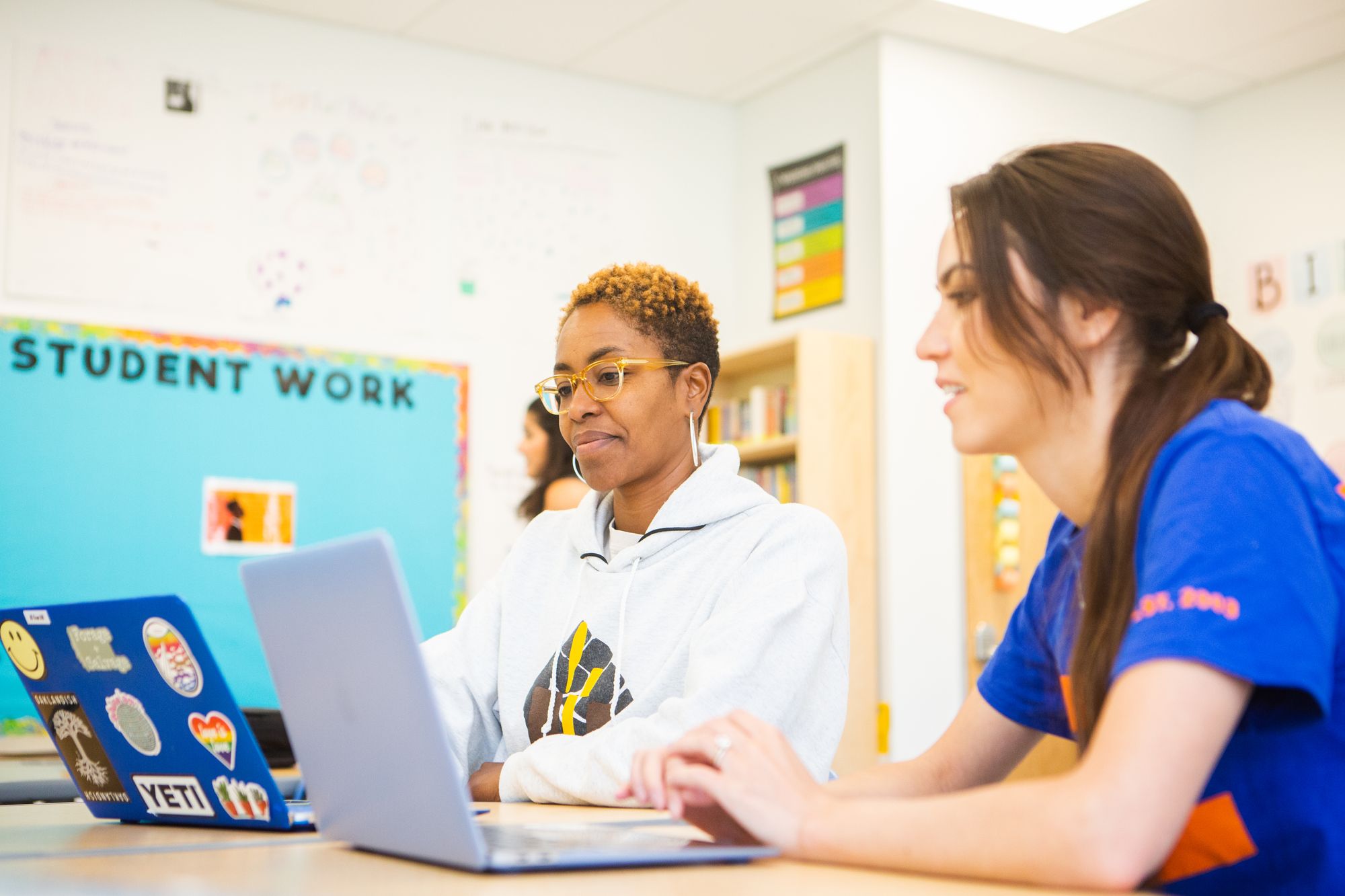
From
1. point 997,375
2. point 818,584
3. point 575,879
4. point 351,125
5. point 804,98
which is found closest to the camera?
point 575,879

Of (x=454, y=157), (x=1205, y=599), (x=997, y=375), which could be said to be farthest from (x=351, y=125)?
(x=1205, y=599)

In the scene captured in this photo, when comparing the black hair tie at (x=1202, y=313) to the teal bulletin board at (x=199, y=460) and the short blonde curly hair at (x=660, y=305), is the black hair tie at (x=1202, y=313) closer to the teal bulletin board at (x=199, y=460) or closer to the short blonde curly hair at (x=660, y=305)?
the short blonde curly hair at (x=660, y=305)

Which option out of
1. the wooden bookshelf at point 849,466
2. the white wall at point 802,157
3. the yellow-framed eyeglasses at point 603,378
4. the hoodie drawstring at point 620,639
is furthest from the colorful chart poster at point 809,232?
the hoodie drawstring at point 620,639

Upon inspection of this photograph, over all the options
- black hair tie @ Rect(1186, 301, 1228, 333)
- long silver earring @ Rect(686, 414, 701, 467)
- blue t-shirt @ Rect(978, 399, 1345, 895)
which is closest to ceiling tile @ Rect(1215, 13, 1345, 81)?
long silver earring @ Rect(686, 414, 701, 467)

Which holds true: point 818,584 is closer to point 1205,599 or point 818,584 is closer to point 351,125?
point 1205,599

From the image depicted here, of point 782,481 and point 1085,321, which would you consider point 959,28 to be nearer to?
point 782,481

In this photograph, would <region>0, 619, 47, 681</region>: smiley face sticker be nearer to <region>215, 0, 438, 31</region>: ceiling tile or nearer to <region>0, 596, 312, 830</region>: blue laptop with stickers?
<region>0, 596, 312, 830</region>: blue laptop with stickers

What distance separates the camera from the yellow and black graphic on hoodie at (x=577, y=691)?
173 cm

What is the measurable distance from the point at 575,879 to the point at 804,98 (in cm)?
403

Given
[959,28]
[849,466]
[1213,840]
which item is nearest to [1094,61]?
[959,28]

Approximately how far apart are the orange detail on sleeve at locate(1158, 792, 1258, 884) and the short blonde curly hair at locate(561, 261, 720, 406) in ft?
3.76

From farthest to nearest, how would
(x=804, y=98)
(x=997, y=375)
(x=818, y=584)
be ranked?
1. (x=804, y=98)
2. (x=818, y=584)
3. (x=997, y=375)

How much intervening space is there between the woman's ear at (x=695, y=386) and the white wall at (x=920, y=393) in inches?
83.8

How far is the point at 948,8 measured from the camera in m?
4.06
